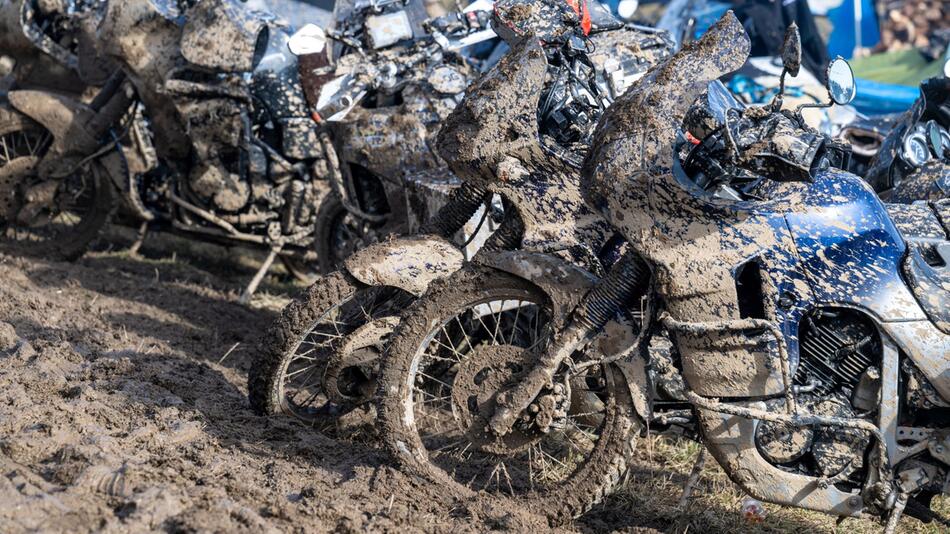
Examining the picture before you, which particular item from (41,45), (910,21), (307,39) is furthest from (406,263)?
(910,21)

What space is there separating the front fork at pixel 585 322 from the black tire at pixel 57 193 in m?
5.20

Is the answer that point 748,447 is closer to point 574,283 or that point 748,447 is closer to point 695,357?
point 695,357

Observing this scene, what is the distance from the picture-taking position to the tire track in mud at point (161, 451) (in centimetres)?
366

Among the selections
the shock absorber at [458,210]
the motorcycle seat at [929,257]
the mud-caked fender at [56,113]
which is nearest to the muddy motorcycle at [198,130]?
the mud-caked fender at [56,113]

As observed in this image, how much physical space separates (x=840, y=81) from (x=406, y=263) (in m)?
1.80

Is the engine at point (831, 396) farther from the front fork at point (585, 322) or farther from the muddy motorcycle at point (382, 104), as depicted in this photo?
the muddy motorcycle at point (382, 104)

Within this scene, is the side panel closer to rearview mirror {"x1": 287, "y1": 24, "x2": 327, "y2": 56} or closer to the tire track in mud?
the tire track in mud

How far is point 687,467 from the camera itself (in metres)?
5.33

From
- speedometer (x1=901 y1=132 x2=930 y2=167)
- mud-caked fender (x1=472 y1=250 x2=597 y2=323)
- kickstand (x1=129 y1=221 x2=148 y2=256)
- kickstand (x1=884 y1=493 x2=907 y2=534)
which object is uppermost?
mud-caked fender (x1=472 y1=250 x2=597 y2=323)

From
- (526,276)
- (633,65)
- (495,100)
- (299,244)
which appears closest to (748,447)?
(526,276)

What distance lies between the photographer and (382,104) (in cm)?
650

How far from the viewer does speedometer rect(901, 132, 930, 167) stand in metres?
6.17

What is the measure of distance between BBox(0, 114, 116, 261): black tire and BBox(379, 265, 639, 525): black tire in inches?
187

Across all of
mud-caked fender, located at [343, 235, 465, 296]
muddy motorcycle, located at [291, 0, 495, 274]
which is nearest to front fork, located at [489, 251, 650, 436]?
mud-caked fender, located at [343, 235, 465, 296]
